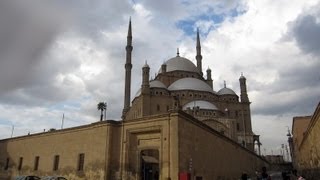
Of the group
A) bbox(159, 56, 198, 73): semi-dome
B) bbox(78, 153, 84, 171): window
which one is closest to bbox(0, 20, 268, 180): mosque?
bbox(78, 153, 84, 171): window

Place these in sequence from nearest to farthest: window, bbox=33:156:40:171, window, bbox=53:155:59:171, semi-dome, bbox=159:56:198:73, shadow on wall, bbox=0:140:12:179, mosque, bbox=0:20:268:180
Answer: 1. mosque, bbox=0:20:268:180
2. window, bbox=53:155:59:171
3. window, bbox=33:156:40:171
4. shadow on wall, bbox=0:140:12:179
5. semi-dome, bbox=159:56:198:73

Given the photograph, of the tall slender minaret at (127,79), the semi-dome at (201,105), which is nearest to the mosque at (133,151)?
the semi-dome at (201,105)

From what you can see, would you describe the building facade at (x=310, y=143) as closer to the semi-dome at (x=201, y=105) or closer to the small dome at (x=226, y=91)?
the semi-dome at (x=201, y=105)

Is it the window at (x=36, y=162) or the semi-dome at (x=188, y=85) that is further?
the semi-dome at (x=188, y=85)

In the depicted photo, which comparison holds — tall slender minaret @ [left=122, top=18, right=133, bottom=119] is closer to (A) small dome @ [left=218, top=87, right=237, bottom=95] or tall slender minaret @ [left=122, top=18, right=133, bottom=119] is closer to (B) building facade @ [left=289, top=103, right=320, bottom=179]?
(A) small dome @ [left=218, top=87, right=237, bottom=95]

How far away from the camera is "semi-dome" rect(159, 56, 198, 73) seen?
67.0m

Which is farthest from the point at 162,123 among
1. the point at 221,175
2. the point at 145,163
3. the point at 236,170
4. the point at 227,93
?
the point at 227,93

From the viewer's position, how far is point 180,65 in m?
67.4

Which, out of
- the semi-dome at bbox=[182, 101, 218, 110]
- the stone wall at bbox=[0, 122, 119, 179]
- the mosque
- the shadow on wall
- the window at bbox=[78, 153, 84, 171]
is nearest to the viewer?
the mosque

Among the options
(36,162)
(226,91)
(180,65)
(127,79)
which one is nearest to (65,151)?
(36,162)

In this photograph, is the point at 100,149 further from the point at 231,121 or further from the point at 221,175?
the point at 231,121

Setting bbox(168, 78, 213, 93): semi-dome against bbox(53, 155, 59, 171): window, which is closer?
bbox(53, 155, 59, 171): window

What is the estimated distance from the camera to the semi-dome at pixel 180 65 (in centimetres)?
6700

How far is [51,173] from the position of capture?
25844 mm
